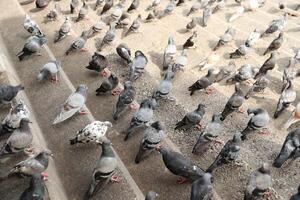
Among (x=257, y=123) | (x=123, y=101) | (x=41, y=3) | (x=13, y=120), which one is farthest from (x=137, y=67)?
(x=41, y=3)

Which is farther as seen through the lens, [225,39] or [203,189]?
[225,39]

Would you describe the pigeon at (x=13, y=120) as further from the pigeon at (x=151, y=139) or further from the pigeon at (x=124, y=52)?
the pigeon at (x=124, y=52)

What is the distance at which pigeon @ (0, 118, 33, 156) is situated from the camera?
970 centimetres

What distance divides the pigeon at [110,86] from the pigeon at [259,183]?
4.79 metres

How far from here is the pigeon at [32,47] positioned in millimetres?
13922

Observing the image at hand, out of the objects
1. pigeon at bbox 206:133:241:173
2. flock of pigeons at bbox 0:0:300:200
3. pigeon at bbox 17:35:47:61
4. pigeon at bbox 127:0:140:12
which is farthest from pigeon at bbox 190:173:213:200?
pigeon at bbox 127:0:140:12

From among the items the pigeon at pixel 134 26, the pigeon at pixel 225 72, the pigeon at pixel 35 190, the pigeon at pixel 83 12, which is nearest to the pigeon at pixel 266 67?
the pigeon at pixel 225 72

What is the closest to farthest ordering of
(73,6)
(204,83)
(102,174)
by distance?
(102,174), (204,83), (73,6)

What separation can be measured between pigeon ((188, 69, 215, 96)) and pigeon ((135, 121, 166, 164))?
96.2 inches

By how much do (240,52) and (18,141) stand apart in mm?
7609

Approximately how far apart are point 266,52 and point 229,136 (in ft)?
16.8

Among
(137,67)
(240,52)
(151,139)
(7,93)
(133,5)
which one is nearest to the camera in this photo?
(151,139)

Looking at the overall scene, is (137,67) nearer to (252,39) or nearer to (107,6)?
(252,39)

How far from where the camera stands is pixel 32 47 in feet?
45.6
